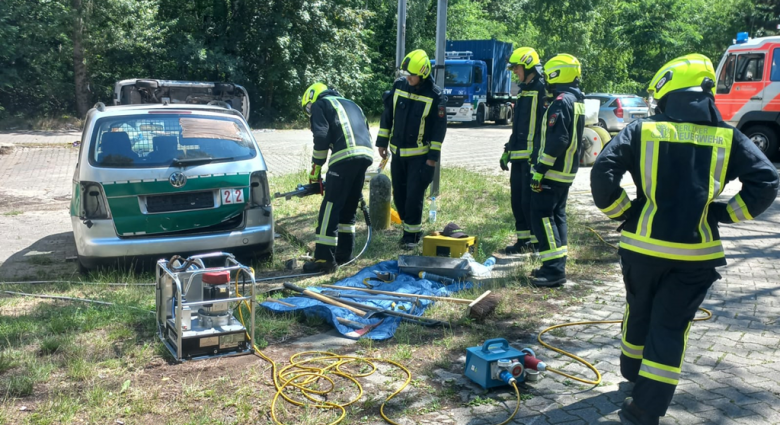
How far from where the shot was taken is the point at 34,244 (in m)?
7.81

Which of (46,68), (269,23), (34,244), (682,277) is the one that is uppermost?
(269,23)

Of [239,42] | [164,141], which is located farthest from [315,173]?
[239,42]

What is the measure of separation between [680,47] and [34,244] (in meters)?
35.7

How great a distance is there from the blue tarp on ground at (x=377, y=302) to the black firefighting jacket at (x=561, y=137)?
127 centimetres

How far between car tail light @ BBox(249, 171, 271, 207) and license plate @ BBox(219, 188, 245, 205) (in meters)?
0.13

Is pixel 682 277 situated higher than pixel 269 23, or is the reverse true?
pixel 269 23

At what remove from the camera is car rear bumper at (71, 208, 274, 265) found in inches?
220

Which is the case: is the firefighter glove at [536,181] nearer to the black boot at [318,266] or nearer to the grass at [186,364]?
the grass at [186,364]

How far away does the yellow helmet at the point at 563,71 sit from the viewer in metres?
6.00

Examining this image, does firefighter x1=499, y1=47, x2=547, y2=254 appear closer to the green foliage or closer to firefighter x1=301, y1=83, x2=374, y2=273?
firefighter x1=301, y1=83, x2=374, y2=273

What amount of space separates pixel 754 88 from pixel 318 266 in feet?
41.6

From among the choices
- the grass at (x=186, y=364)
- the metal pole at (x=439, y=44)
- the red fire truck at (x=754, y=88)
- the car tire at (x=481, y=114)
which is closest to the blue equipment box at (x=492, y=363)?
the grass at (x=186, y=364)

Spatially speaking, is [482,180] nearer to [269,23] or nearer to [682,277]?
[682,277]

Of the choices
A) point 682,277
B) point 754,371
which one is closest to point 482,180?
point 754,371
